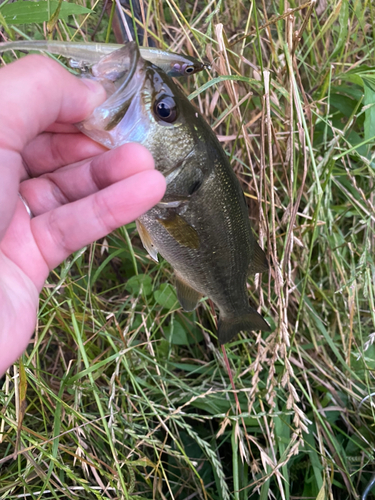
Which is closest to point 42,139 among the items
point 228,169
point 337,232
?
point 228,169

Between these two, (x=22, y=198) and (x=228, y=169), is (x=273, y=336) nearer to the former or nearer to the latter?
(x=228, y=169)

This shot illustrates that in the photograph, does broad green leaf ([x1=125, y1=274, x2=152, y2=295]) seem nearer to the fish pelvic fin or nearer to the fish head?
the fish pelvic fin

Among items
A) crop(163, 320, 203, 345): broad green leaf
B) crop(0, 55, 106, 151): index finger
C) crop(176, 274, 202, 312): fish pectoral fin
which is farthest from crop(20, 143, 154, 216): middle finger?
crop(163, 320, 203, 345): broad green leaf

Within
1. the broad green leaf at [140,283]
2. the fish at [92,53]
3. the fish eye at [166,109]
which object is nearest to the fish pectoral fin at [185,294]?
the broad green leaf at [140,283]

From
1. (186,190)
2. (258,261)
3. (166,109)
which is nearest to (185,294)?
(258,261)

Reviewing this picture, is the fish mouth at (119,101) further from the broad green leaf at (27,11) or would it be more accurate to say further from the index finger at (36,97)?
the broad green leaf at (27,11)

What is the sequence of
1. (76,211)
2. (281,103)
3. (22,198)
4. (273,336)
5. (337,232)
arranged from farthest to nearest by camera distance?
(337,232), (281,103), (273,336), (22,198), (76,211)
